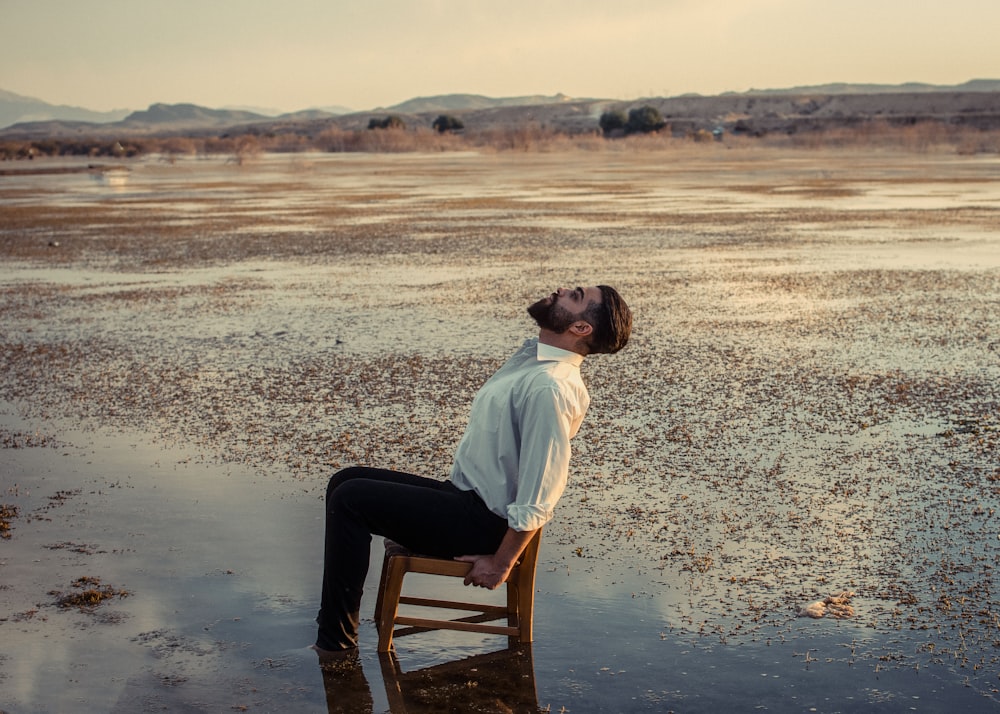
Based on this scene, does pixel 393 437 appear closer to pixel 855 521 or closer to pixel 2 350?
pixel 855 521

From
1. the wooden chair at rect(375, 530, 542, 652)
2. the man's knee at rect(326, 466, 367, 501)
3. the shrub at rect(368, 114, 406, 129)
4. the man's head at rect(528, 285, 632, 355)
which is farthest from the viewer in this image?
the shrub at rect(368, 114, 406, 129)

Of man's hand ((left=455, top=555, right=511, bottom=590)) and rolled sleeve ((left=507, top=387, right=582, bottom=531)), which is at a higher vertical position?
rolled sleeve ((left=507, top=387, right=582, bottom=531))

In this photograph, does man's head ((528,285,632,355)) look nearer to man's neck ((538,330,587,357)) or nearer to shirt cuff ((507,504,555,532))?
man's neck ((538,330,587,357))

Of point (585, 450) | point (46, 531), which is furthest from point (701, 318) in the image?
point (46, 531)

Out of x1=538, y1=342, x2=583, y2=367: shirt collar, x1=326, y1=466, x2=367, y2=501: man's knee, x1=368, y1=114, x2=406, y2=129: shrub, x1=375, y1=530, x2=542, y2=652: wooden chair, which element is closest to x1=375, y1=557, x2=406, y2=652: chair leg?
x1=375, y1=530, x2=542, y2=652: wooden chair

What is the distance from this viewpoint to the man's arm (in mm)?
4047

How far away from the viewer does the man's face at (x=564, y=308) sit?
4.16m

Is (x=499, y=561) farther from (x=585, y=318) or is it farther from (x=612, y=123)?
(x=612, y=123)

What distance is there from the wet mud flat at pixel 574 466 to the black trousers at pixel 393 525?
363mm

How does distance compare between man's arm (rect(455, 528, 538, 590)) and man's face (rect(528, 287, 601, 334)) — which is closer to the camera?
man's arm (rect(455, 528, 538, 590))

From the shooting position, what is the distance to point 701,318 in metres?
11.9

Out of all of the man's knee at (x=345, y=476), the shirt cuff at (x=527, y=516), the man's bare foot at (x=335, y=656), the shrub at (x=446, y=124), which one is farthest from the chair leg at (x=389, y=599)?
the shrub at (x=446, y=124)

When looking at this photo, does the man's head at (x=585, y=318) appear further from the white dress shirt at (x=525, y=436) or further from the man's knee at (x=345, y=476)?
the man's knee at (x=345, y=476)

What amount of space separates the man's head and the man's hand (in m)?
0.78
